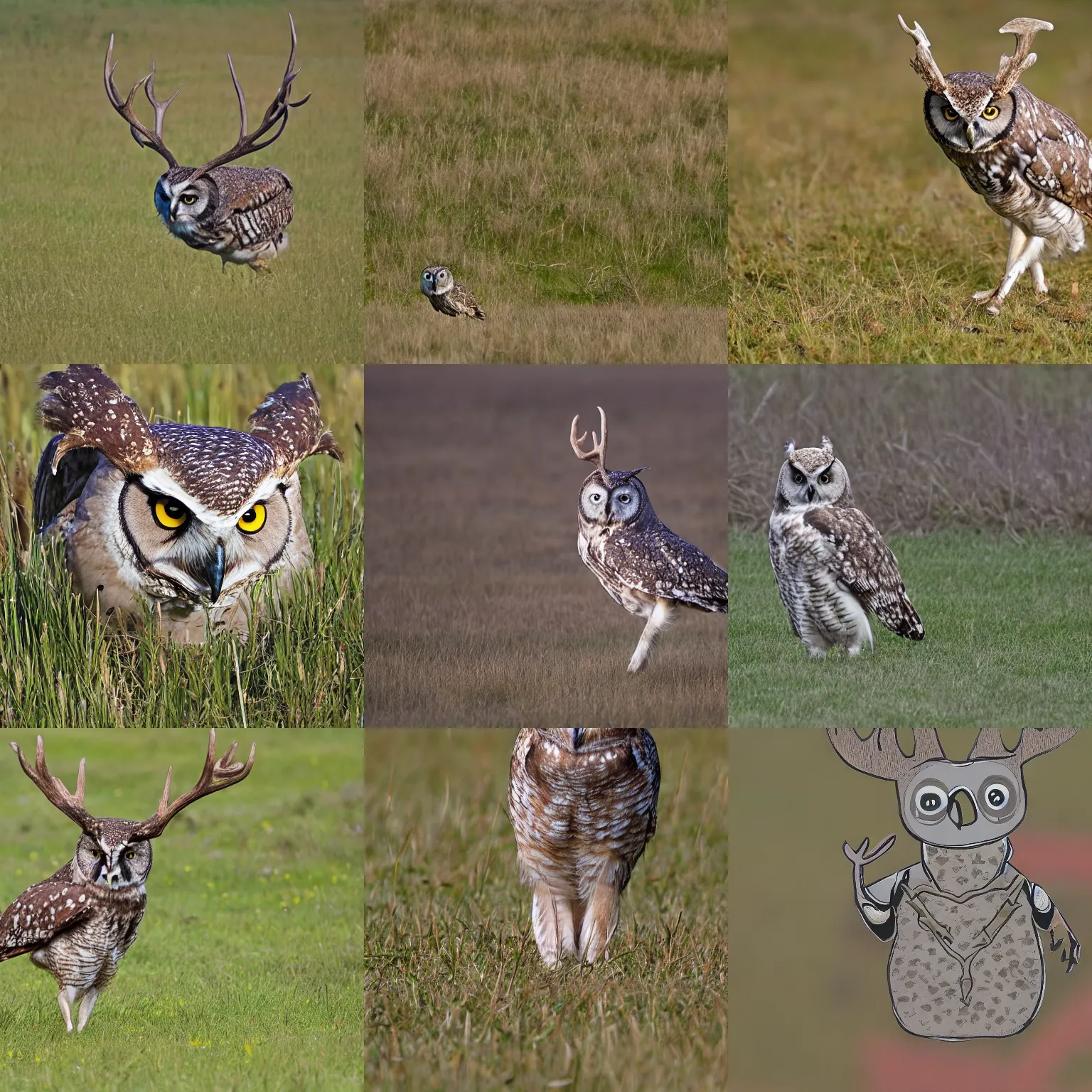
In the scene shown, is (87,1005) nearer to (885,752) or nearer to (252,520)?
(252,520)

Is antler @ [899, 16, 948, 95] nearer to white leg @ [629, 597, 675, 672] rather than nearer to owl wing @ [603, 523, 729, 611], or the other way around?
owl wing @ [603, 523, 729, 611]

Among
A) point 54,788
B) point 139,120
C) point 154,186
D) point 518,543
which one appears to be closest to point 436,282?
point 518,543

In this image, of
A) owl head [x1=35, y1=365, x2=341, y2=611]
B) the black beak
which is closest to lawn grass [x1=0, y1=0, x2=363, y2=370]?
owl head [x1=35, y1=365, x2=341, y2=611]

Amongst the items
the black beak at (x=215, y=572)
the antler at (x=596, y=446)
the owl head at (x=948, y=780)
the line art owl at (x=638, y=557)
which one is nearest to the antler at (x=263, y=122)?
the black beak at (x=215, y=572)

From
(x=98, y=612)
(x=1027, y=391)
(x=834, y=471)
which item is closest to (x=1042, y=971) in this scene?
(x=834, y=471)

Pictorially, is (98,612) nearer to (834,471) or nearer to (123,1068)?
(123,1068)

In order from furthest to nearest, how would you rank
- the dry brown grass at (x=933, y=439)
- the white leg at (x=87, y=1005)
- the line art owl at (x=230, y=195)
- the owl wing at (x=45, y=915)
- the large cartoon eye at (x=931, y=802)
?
the dry brown grass at (x=933, y=439)
the line art owl at (x=230, y=195)
the large cartoon eye at (x=931, y=802)
the white leg at (x=87, y=1005)
the owl wing at (x=45, y=915)

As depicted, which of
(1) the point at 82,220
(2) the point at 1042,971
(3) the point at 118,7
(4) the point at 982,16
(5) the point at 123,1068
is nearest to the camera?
(5) the point at 123,1068

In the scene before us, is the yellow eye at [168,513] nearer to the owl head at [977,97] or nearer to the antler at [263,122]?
the antler at [263,122]
